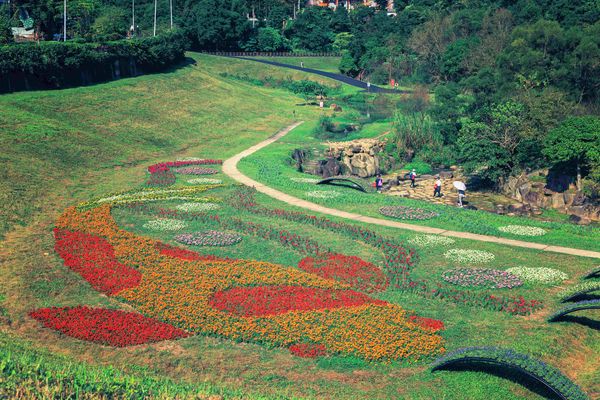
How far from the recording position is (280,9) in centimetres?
15412

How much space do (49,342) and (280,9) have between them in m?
139

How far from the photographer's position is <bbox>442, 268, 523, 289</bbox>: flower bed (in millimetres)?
29516

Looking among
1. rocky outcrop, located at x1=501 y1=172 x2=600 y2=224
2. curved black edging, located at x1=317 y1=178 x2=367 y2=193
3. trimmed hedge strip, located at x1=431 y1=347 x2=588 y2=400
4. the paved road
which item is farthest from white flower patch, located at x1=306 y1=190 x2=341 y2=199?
the paved road

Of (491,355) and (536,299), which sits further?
(536,299)

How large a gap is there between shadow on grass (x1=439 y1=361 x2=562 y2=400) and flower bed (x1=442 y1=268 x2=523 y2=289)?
7145 millimetres

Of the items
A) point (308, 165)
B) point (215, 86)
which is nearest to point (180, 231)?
point (308, 165)

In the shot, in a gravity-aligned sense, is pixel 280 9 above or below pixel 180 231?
above

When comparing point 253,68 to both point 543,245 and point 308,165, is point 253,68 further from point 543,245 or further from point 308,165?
point 543,245

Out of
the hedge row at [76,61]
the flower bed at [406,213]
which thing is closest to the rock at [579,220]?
the flower bed at [406,213]

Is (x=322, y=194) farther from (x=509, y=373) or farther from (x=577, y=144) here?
(x=509, y=373)

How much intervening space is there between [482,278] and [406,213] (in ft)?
38.5

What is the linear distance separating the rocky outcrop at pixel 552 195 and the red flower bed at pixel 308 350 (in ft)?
90.1

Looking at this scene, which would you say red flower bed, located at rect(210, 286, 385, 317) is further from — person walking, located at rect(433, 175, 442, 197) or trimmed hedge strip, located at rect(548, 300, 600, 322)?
person walking, located at rect(433, 175, 442, 197)

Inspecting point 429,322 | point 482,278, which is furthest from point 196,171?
point 429,322
